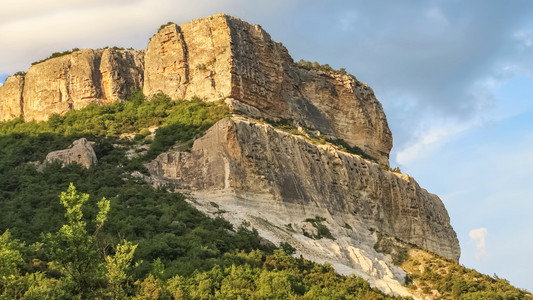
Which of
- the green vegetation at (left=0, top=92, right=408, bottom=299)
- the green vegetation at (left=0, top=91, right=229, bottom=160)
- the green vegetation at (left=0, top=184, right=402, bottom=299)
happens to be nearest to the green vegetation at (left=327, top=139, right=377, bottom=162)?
the green vegetation at (left=0, top=91, right=229, bottom=160)

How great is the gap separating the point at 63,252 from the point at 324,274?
19907 mm

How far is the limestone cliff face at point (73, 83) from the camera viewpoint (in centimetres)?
6962

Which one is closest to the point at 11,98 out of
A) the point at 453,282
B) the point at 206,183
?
the point at 206,183

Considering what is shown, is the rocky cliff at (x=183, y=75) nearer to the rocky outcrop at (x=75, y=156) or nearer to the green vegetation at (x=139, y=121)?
the green vegetation at (x=139, y=121)

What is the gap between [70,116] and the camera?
67562 mm

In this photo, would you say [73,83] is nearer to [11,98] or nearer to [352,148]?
[11,98]

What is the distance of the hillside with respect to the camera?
3603 centimetres

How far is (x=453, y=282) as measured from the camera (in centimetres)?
5200

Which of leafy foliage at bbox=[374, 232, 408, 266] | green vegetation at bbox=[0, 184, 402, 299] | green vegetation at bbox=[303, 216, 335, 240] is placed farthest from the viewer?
leafy foliage at bbox=[374, 232, 408, 266]

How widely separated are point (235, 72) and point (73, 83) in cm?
1414

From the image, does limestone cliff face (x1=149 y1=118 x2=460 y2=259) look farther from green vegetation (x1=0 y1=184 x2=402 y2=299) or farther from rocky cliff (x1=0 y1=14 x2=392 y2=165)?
green vegetation (x1=0 y1=184 x2=402 y2=299)

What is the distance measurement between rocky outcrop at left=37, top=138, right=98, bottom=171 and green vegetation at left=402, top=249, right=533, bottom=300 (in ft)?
70.0

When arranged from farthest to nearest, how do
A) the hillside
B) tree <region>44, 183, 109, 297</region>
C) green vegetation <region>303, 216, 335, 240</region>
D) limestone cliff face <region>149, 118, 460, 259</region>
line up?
1. limestone cliff face <region>149, 118, 460, 259</region>
2. green vegetation <region>303, 216, 335, 240</region>
3. the hillside
4. tree <region>44, 183, 109, 297</region>

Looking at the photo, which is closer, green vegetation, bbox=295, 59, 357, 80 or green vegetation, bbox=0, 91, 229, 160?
green vegetation, bbox=0, 91, 229, 160
